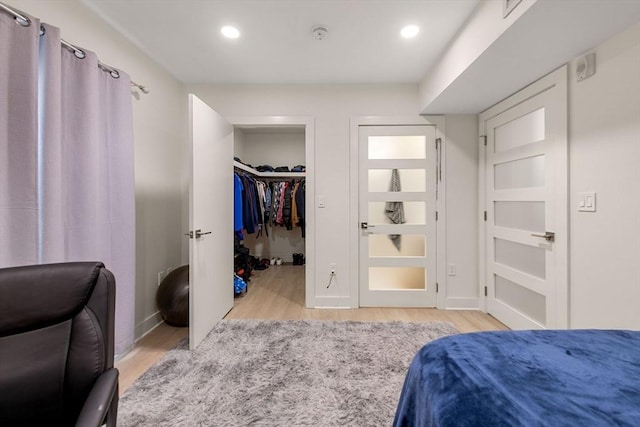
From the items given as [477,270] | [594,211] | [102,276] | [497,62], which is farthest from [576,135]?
[102,276]

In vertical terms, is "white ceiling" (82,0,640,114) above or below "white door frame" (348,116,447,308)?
above

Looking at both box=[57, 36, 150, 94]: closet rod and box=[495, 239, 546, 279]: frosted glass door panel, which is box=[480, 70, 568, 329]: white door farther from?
box=[57, 36, 150, 94]: closet rod

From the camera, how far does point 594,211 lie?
151 centimetres

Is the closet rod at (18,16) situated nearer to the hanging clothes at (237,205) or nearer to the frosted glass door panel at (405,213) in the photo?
the hanging clothes at (237,205)

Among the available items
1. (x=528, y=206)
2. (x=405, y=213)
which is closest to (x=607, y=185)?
(x=528, y=206)

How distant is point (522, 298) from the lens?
211cm

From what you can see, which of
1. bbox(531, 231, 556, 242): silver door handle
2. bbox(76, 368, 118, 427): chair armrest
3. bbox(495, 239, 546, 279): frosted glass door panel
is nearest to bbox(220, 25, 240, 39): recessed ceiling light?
bbox(76, 368, 118, 427): chair armrest

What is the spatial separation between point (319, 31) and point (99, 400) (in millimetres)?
2268

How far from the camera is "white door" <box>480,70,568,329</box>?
172cm

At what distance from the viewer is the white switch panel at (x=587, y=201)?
4.95 ft

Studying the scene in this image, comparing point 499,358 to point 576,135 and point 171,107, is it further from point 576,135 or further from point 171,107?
point 171,107

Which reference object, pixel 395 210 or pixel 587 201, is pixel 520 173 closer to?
pixel 587 201

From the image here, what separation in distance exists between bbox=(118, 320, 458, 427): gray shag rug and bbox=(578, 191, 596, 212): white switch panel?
133cm

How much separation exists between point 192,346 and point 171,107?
2240 millimetres
